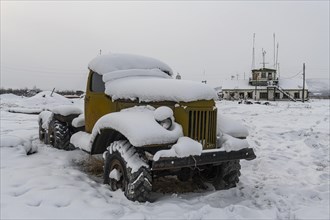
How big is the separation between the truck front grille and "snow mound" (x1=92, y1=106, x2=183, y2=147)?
0.24 m

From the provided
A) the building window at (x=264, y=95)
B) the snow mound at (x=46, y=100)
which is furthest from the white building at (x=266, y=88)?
the snow mound at (x=46, y=100)

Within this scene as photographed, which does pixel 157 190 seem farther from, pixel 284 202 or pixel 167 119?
pixel 284 202

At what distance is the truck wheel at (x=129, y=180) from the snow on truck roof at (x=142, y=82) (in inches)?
34.5

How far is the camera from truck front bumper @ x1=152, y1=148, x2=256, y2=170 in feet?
14.7

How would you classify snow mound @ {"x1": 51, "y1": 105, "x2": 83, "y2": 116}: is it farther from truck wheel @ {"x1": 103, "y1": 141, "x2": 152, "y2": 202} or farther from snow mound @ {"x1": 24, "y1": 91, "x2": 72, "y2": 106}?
snow mound @ {"x1": 24, "y1": 91, "x2": 72, "y2": 106}

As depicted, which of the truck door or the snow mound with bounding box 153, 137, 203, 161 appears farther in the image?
the truck door

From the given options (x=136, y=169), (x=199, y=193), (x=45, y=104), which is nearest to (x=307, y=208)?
(x=199, y=193)

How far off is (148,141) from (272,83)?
56653 millimetres

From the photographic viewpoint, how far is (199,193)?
5.34 m

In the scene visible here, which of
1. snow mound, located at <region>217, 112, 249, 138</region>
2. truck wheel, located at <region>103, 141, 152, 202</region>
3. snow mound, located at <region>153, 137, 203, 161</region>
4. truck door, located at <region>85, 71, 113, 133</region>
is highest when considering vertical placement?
truck door, located at <region>85, 71, 113, 133</region>

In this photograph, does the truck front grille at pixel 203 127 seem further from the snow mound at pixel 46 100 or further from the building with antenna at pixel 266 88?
the building with antenna at pixel 266 88

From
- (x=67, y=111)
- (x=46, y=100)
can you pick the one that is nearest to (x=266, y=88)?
(x=46, y=100)

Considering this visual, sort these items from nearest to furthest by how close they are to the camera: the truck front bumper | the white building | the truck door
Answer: the truck front bumper
the truck door
the white building

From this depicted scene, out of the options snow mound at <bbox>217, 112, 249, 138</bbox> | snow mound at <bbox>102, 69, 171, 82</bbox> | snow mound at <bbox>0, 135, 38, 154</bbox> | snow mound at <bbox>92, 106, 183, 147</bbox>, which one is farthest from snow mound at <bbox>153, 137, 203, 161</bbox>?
snow mound at <bbox>0, 135, 38, 154</bbox>
